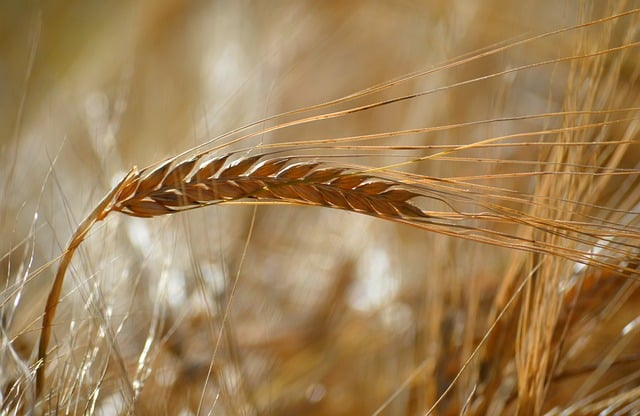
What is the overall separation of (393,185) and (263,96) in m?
0.77

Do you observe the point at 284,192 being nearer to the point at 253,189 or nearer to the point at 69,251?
the point at 253,189

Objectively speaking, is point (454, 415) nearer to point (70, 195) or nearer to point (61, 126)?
point (70, 195)

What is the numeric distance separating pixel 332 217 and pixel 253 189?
0.84m

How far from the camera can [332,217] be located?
3.98 feet

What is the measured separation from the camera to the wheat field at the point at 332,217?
1.29 ft

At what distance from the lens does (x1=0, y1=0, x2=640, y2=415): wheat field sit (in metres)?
0.39

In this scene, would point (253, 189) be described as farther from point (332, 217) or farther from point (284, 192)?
point (332, 217)

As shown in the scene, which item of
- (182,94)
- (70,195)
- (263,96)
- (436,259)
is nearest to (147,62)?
(182,94)

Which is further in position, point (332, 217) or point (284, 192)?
point (332, 217)

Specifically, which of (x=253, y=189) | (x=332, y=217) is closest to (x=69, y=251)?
(x=253, y=189)

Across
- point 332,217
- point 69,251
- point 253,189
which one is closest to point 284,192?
point 253,189

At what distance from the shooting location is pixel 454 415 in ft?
2.01

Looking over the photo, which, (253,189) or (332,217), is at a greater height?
(253,189)

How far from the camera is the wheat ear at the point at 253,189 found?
38 cm
